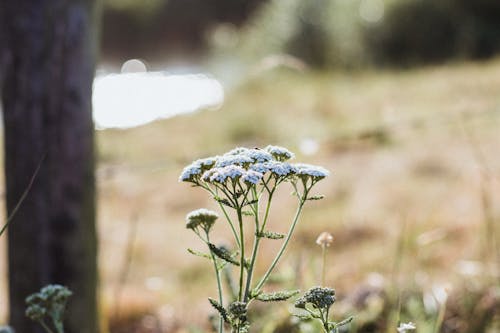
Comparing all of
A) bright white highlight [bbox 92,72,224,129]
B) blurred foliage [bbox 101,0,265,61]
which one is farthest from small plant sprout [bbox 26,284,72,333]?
blurred foliage [bbox 101,0,265,61]

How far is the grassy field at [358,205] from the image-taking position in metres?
2.93

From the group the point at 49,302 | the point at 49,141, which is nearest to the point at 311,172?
the point at 49,302

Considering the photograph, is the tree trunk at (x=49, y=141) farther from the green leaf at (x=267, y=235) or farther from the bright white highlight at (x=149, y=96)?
the bright white highlight at (x=149, y=96)

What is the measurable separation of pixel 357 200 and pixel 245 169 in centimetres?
400

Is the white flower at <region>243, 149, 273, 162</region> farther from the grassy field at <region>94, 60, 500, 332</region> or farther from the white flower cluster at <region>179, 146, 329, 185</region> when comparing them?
the grassy field at <region>94, 60, 500, 332</region>

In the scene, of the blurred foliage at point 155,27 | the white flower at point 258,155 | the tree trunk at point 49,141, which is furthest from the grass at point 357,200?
the blurred foliage at point 155,27

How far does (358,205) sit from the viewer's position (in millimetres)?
5125

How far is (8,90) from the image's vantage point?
8.01 feet

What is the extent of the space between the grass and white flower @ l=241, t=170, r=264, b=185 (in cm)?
66

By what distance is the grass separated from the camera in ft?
9.93

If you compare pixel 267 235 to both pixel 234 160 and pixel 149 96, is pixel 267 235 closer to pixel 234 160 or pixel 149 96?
pixel 234 160

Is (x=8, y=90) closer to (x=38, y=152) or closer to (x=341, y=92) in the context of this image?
(x=38, y=152)

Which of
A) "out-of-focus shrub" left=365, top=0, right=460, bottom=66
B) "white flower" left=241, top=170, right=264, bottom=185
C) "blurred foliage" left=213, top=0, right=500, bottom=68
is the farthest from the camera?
"out-of-focus shrub" left=365, top=0, right=460, bottom=66

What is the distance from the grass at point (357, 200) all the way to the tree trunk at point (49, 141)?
75 centimetres
